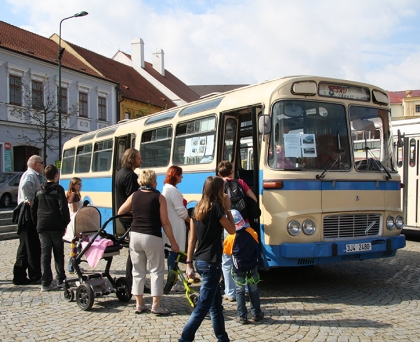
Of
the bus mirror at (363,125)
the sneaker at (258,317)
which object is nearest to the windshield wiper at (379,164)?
the bus mirror at (363,125)

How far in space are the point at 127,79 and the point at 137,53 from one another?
801cm

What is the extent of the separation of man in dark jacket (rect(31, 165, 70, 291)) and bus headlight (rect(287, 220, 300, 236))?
132 inches

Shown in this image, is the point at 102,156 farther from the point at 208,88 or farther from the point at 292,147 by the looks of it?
the point at 208,88

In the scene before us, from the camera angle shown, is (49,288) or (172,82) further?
(172,82)

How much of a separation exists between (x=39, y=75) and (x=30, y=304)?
29192 millimetres

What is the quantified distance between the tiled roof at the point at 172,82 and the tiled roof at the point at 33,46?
16.4 m

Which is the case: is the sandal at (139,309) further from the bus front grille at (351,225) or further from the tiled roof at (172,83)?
the tiled roof at (172,83)

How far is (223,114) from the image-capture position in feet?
27.8

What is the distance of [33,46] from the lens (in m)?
35.7

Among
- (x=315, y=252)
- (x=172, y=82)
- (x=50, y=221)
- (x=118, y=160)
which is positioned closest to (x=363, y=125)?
(x=315, y=252)

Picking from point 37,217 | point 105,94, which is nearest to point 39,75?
point 105,94

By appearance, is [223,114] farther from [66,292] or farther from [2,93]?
[2,93]

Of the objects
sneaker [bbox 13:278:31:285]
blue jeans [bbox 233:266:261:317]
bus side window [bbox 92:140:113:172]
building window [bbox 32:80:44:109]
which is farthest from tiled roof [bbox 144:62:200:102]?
blue jeans [bbox 233:266:261:317]

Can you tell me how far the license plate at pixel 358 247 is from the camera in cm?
725
